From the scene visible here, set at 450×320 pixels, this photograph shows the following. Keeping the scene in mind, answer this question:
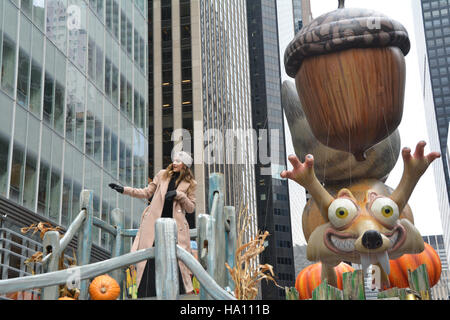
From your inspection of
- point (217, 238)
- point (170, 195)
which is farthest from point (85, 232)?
point (217, 238)

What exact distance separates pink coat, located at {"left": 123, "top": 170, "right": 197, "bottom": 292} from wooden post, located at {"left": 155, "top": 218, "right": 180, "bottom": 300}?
7.82 feet

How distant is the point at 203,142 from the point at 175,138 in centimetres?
211

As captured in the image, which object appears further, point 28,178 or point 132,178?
point 132,178

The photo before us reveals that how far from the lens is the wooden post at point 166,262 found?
3457mm

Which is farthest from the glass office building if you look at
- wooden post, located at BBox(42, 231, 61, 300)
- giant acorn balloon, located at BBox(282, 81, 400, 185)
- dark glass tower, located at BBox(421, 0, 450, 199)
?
dark glass tower, located at BBox(421, 0, 450, 199)

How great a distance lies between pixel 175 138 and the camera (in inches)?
1738

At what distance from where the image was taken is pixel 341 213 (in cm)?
767

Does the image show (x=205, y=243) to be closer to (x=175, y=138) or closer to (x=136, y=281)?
(x=136, y=281)

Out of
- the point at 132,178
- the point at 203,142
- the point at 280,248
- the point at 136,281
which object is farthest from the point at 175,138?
the point at 136,281

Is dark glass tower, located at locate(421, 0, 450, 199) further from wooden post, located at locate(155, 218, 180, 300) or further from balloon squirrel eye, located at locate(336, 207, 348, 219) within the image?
wooden post, located at locate(155, 218, 180, 300)

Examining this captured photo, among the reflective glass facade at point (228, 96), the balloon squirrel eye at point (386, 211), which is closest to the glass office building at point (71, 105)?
the balloon squirrel eye at point (386, 211)

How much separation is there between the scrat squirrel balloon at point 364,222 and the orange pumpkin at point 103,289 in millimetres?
3127

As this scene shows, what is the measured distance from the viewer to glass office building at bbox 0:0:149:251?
1564 centimetres

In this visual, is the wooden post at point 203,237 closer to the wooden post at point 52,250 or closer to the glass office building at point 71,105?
the wooden post at point 52,250
